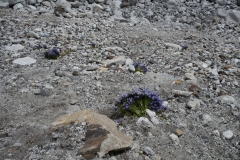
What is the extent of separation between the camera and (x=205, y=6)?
13594 millimetres

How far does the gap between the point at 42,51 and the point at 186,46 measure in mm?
4728

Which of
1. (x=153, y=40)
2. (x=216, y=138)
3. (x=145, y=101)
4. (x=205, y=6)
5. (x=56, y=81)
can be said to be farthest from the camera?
(x=205, y=6)

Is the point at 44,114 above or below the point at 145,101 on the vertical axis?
below

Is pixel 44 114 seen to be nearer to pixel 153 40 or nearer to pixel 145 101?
pixel 145 101

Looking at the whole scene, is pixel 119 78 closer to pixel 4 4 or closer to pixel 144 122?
pixel 144 122

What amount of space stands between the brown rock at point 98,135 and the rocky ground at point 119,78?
13 cm

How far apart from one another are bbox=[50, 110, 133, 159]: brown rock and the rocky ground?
5.0 inches

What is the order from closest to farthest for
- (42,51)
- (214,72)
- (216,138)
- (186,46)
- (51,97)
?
(216,138) < (51,97) < (214,72) < (42,51) < (186,46)

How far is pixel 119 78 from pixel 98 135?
8.89 feet

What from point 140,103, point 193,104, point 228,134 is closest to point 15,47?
point 140,103

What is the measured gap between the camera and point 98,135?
4145mm

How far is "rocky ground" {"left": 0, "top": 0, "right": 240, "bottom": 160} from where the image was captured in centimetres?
441

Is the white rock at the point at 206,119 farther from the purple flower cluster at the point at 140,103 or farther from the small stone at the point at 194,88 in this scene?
the small stone at the point at 194,88

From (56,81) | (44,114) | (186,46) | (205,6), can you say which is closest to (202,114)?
(44,114)
